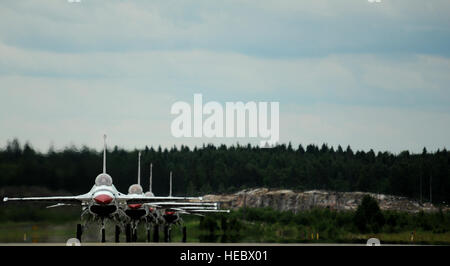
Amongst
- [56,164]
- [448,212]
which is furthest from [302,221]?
[56,164]

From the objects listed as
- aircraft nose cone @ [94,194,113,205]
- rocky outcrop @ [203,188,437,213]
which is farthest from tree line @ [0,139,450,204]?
aircraft nose cone @ [94,194,113,205]

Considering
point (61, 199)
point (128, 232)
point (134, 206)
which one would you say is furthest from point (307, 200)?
point (61, 199)

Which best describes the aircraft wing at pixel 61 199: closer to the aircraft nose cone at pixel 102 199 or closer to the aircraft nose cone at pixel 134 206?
the aircraft nose cone at pixel 102 199

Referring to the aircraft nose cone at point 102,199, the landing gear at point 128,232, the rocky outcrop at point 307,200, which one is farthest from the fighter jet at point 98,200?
the rocky outcrop at point 307,200

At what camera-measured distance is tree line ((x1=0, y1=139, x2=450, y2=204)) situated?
81875mm

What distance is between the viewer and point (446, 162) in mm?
101875

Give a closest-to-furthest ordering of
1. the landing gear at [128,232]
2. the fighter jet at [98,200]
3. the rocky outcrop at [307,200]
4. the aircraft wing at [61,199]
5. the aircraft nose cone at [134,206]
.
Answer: the fighter jet at [98,200]
the aircraft wing at [61,199]
the aircraft nose cone at [134,206]
the landing gear at [128,232]
the rocky outcrop at [307,200]

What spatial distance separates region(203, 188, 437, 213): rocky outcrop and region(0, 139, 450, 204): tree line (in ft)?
4.02

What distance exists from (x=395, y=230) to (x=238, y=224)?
1705cm

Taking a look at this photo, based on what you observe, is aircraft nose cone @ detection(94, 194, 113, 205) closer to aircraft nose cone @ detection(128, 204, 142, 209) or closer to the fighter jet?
the fighter jet

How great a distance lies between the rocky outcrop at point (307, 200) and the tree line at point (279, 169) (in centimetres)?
123

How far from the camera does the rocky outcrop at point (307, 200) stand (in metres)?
93.6

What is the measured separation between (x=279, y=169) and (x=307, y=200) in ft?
48.1
